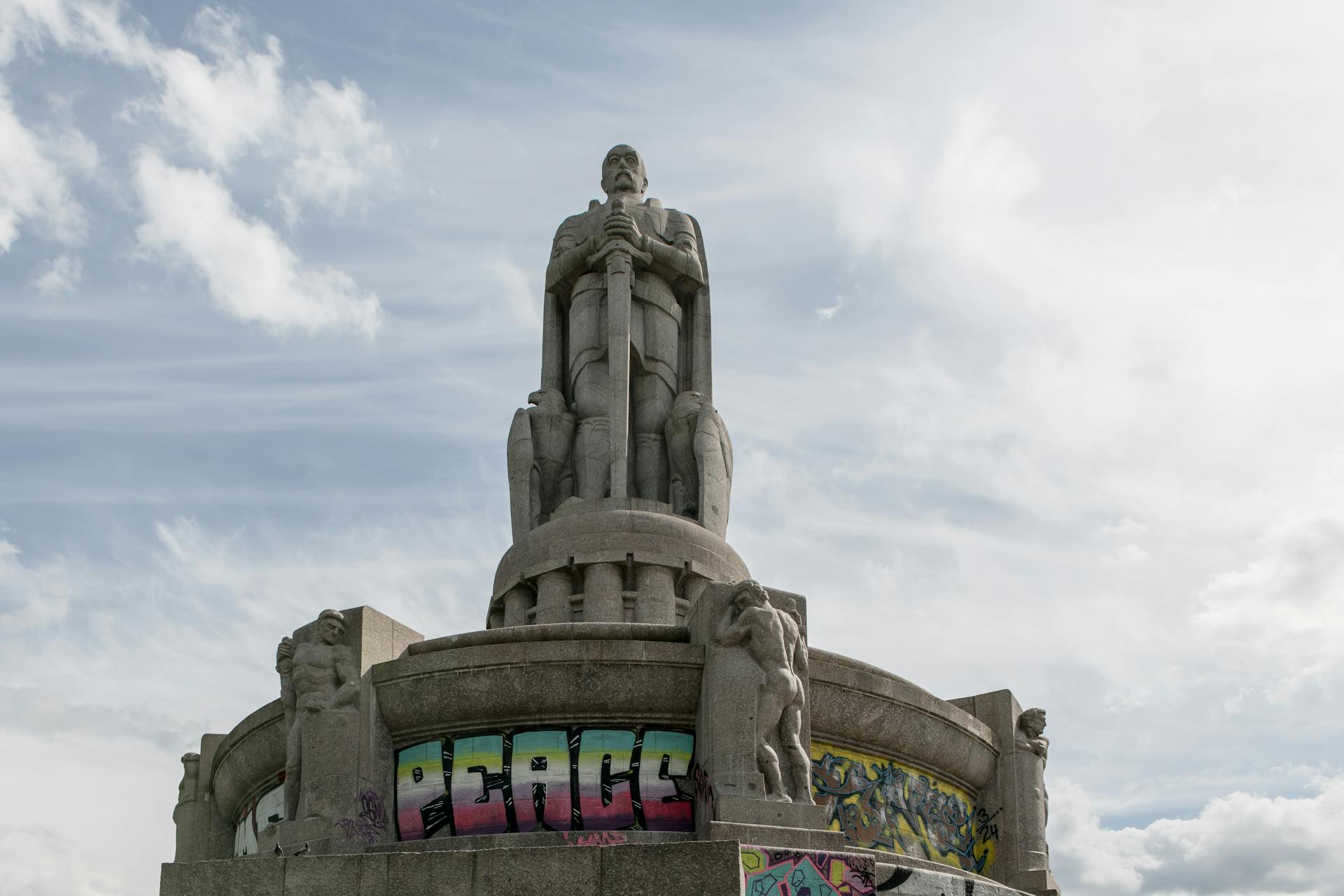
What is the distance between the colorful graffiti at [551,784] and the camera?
1361 centimetres

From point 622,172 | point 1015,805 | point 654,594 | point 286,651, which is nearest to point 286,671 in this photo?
point 286,651

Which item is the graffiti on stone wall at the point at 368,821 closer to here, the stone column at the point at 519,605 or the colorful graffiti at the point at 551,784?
the colorful graffiti at the point at 551,784

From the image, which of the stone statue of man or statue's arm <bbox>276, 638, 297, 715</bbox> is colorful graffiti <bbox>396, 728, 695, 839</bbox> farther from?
the stone statue of man

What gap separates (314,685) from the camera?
14250 mm

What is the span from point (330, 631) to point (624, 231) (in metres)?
8.65

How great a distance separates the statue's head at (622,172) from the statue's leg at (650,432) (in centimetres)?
292

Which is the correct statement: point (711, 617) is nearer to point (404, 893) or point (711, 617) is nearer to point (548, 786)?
point (548, 786)

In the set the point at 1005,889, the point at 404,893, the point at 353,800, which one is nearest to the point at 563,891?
the point at 404,893

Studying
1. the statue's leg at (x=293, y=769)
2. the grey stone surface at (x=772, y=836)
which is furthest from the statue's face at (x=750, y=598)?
the statue's leg at (x=293, y=769)

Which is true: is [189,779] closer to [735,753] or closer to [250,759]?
[250,759]

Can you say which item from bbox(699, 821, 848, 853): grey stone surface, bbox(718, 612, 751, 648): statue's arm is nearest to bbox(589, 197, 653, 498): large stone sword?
bbox(718, 612, 751, 648): statue's arm

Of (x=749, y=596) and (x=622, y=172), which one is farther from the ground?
(x=622, y=172)

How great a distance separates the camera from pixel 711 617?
45.9 feet

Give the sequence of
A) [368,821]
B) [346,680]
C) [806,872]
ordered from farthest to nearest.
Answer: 1. [346,680]
2. [368,821]
3. [806,872]
